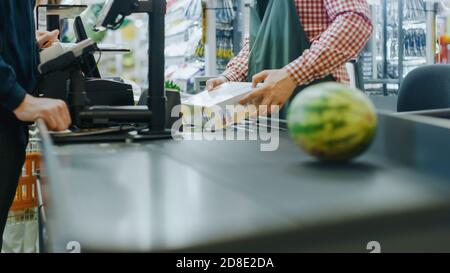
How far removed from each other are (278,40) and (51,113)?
0.92 meters

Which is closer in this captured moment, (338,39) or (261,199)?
(261,199)

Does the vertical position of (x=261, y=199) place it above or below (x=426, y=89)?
below

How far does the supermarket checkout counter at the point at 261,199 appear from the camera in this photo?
1.67 feet

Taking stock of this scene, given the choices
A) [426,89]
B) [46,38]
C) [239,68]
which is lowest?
[426,89]

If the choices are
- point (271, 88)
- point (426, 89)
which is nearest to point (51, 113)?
point (271, 88)

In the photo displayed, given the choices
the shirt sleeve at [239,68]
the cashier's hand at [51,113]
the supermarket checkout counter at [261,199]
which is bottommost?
the supermarket checkout counter at [261,199]

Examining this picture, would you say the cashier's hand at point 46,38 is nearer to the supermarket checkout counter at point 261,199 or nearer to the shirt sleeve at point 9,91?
the shirt sleeve at point 9,91

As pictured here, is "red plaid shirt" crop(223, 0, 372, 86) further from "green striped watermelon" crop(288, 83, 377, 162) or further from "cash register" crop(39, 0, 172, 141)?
"green striped watermelon" crop(288, 83, 377, 162)

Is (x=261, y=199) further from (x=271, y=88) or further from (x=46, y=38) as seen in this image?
(x=46, y=38)

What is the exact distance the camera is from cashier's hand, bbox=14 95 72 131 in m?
1.30

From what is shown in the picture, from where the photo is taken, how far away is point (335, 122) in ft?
2.69

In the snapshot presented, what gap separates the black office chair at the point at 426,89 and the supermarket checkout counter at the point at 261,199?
59.9 inches

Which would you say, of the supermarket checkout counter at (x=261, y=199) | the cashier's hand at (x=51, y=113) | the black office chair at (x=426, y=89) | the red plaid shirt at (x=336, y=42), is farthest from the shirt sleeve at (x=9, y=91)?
the black office chair at (x=426, y=89)
